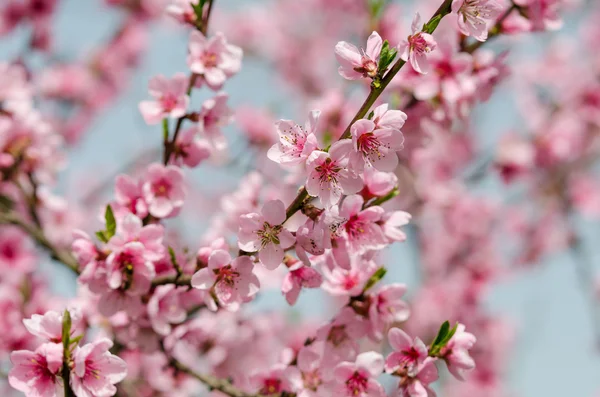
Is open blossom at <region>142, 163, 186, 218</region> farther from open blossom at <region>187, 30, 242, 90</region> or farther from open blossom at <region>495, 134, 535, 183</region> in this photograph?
open blossom at <region>495, 134, 535, 183</region>

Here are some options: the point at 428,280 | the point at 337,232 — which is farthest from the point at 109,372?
the point at 428,280

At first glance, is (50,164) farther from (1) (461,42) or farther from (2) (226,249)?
(1) (461,42)

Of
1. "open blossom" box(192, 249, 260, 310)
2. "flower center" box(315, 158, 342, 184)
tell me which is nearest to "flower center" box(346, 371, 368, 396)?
"open blossom" box(192, 249, 260, 310)

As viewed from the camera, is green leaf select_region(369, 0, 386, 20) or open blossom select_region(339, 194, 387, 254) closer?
open blossom select_region(339, 194, 387, 254)

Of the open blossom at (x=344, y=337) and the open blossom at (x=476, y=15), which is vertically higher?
the open blossom at (x=476, y=15)

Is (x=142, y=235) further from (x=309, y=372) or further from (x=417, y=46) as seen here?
(x=417, y=46)

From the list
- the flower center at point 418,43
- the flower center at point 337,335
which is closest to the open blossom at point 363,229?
the flower center at point 337,335

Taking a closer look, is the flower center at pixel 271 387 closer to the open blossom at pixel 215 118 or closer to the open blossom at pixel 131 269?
the open blossom at pixel 131 269
